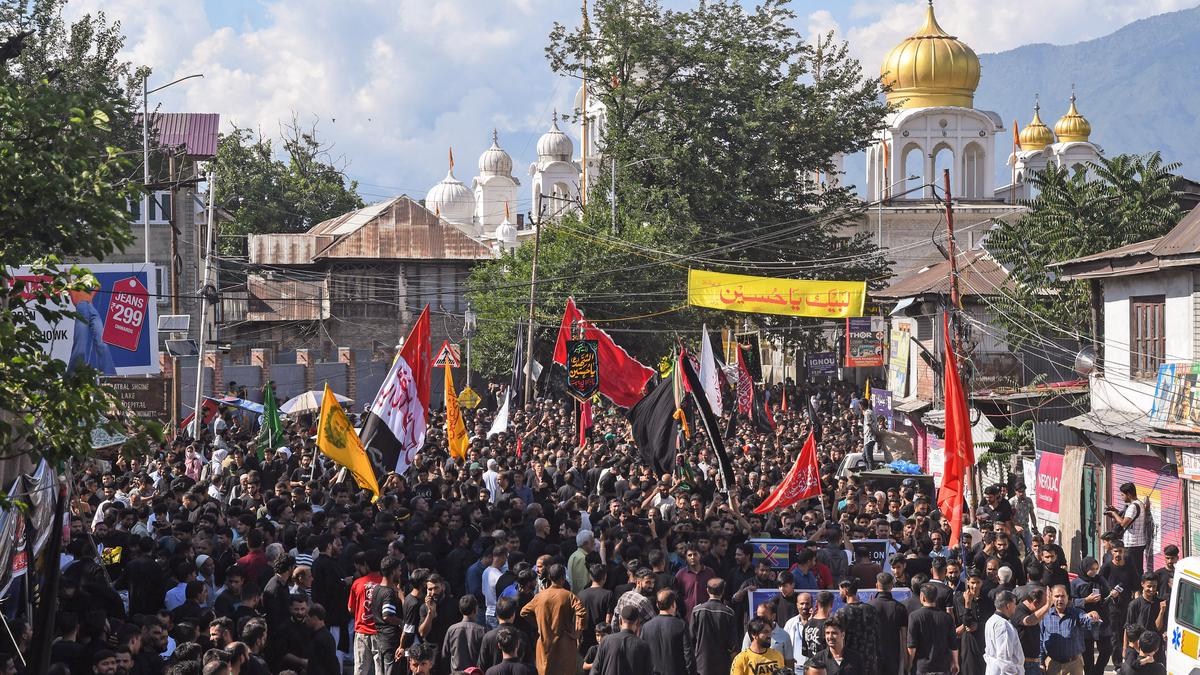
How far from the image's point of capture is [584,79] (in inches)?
1715

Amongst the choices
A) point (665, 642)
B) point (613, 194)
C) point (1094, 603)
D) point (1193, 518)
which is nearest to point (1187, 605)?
point (1094, 603)

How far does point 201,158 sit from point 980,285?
2400 centimetres

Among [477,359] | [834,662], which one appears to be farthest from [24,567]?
[477,359]

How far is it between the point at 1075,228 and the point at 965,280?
387 centimetres

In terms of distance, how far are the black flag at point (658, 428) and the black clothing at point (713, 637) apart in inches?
305

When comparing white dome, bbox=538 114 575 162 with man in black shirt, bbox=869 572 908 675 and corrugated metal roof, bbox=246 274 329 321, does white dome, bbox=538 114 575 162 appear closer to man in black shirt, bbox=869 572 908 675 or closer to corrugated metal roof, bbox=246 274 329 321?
corrugated metal roof, bbox=246 274 329 321

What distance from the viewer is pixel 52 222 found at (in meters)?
8.12

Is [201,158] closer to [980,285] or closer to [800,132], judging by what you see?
[800,132]

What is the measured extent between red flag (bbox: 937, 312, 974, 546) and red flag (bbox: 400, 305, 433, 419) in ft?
19.6

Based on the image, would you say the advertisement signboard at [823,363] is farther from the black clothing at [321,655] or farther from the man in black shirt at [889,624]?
the black clothing at [321,655]

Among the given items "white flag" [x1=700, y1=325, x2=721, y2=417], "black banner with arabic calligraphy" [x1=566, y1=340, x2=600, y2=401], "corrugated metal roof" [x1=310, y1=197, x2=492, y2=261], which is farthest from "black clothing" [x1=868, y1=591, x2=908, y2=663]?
"corrugated metal roof" [x1=310, y1=197, x2=492, y2=261]

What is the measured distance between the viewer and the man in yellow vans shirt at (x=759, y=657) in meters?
9.62

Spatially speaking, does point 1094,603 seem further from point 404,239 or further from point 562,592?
point 404,239

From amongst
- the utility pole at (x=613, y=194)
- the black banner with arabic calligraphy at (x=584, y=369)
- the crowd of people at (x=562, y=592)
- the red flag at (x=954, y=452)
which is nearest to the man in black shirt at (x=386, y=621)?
the crowd of people at (x=562, y=592)
